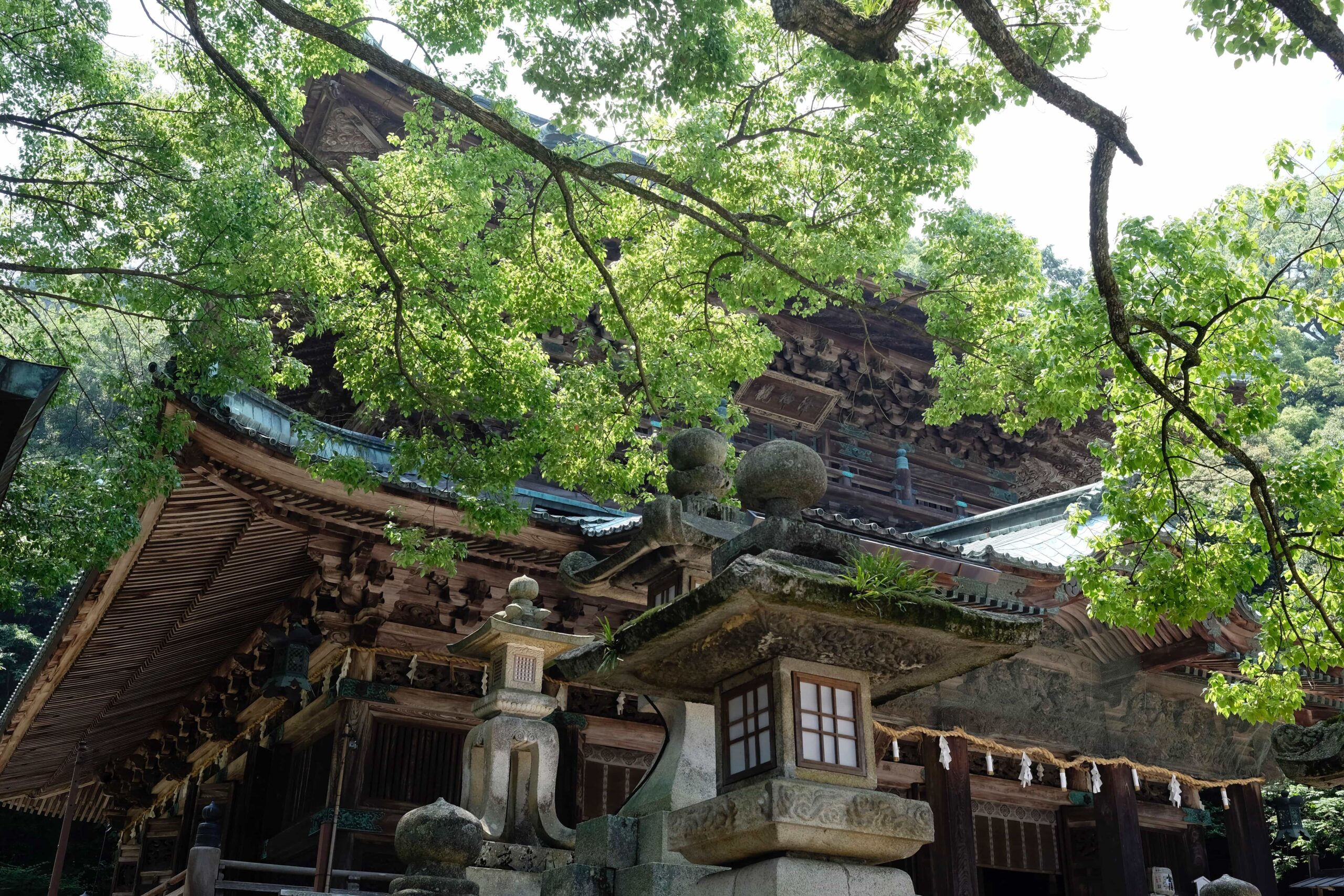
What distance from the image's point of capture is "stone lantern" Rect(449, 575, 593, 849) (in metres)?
6.31

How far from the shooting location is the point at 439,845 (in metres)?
4.91

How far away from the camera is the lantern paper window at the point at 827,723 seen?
14.8 ft

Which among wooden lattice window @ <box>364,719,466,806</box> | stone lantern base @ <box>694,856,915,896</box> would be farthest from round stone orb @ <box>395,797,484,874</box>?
wooden lattice window @ <box>364,719,466,806</box>

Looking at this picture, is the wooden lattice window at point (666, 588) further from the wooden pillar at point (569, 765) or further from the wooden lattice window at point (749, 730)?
the wooden pillar at point (569, 765)

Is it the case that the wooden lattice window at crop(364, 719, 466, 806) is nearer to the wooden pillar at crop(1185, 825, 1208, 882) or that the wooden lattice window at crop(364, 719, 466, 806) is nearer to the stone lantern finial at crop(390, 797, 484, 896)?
the stone lantern finial at crop(390, 797, 484, 896)

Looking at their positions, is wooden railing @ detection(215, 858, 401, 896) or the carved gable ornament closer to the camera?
wooden railing @ detection(215, 858, 401, 896)

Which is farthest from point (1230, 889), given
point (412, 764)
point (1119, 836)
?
point (412, 764)

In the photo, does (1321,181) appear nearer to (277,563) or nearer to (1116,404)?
(1116,404)

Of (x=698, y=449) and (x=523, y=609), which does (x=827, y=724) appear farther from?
(x=523, y=609)

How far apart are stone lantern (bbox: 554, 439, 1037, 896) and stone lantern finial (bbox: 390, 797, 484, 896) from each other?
2.69 ft

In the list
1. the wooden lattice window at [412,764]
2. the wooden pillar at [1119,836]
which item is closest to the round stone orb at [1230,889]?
the wooden pillar at [1119,836]

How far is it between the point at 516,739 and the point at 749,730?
223 cm

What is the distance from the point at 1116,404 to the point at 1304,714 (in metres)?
7.47

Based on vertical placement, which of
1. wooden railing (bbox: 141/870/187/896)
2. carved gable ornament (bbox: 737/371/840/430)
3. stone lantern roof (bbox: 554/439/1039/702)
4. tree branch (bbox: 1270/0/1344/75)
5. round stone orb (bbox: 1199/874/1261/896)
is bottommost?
wooden railing (bbox: 141/870/187/896)
